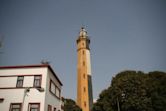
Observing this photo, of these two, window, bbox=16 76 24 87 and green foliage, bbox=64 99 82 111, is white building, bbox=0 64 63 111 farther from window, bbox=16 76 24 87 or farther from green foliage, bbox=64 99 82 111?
green foliage, bbox=64 99 82 111

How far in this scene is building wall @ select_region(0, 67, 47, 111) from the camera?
922 inches

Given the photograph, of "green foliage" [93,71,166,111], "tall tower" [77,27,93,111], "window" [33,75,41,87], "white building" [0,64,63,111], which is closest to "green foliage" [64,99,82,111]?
"tall tower" [77,27,93,111]

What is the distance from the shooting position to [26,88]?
23672mm

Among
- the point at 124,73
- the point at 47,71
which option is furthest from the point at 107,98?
the point at 47,71

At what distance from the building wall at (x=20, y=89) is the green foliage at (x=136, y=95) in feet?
69.8

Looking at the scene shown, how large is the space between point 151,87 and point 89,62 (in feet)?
99.6

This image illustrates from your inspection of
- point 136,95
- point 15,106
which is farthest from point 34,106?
point 136,95

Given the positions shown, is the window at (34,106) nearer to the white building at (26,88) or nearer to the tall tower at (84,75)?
the white building at (26,88)

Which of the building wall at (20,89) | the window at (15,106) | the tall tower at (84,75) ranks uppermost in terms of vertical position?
the tall tower at (84,75)

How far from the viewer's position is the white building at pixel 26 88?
76.3 feet

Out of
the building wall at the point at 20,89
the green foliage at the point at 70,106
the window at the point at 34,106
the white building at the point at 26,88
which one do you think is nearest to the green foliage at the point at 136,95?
A: the green foliage at the point at 70,106

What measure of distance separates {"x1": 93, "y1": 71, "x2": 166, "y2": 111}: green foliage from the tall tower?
700 inches

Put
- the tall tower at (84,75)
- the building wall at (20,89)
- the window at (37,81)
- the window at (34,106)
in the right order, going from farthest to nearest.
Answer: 1. the tall tower at (84,75)
2. the window at (37,81)
3. the building wall at (20,89)
4. the window at (34,106)

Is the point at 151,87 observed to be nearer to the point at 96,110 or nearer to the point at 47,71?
the point at 96,110
